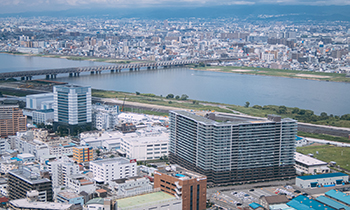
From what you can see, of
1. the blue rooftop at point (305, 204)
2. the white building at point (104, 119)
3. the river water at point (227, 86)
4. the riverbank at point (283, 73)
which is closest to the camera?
the blue rooftop at point (305, 204)

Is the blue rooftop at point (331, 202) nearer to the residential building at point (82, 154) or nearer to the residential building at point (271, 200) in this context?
the residential building at point (271, 200)

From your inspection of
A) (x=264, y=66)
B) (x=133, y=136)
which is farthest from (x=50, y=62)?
(x=133, y=136)

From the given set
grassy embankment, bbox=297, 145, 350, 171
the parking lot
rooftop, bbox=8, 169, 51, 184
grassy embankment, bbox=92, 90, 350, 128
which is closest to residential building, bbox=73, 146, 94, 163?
rooftop, bbox=8, 169, 51, 184

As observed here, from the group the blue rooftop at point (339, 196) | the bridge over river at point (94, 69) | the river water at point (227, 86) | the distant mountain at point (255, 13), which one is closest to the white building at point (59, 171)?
the blue rooftop at point (339, 196)

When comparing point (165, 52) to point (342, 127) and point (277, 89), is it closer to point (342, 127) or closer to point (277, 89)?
point (277, 89)

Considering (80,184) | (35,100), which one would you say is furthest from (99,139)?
(35,100)

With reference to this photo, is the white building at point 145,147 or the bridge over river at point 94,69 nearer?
the white building at point 145,147

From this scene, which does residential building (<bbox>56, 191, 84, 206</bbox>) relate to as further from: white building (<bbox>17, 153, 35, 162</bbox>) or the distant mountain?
the distant mountain
